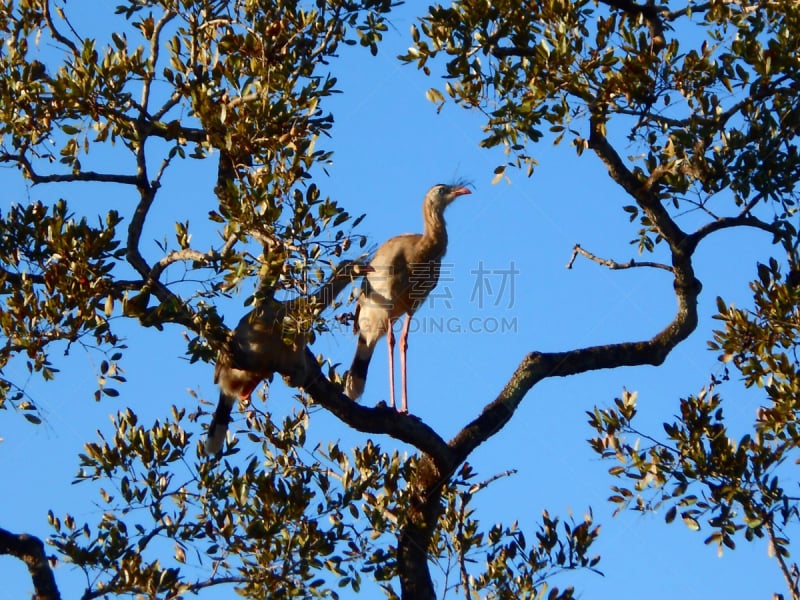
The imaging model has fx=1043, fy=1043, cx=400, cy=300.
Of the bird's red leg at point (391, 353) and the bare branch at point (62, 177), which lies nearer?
the bare branch at point (62, 177)

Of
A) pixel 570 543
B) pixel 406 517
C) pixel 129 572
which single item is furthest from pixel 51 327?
pixel 570 543

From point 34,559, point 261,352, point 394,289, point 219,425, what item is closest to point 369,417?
point 261,352

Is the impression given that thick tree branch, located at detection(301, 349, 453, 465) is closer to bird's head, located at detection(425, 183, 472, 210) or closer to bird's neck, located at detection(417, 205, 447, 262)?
bird's neck, located at detection(417, 205, 447, 262)

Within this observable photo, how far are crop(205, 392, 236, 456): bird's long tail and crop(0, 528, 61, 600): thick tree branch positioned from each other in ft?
3.52

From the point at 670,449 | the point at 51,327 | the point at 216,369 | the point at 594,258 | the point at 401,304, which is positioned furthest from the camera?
the point at 401,304

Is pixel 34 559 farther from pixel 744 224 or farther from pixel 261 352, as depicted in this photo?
pixel 744 224

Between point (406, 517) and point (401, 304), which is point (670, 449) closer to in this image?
point (406, 517)

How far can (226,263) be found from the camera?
409cm

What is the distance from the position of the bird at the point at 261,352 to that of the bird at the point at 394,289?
1.50 m

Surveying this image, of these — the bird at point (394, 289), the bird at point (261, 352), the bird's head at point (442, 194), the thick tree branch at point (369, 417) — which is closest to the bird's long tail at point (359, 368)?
the bird at point (394, 289)

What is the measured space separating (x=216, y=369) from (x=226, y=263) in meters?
2.03

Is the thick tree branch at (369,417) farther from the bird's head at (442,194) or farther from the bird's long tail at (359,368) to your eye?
the bird's head at (442,194)

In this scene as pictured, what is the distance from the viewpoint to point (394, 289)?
7.32 metres

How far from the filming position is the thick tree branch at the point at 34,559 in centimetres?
408
